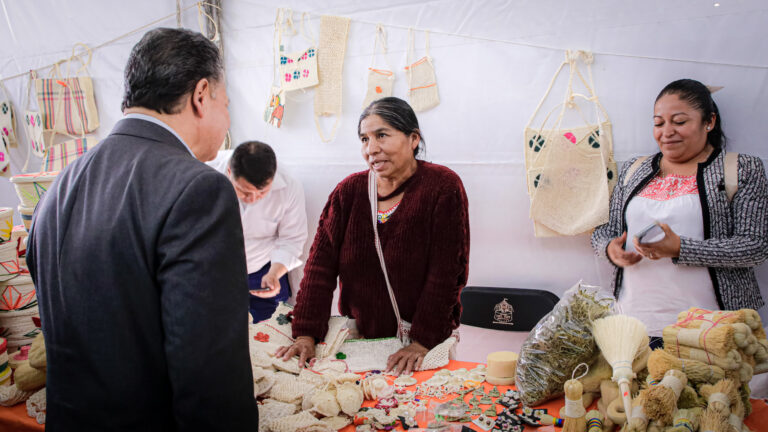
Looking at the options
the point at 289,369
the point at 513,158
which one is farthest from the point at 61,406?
the point at 513,158

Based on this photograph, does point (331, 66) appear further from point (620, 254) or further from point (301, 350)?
point (620, 254)

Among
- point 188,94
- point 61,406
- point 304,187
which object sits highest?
point 188,94

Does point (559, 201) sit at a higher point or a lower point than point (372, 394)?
higher

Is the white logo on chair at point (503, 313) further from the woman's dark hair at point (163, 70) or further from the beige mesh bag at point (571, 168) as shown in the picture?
the woman's dark hair at point (163, 70)

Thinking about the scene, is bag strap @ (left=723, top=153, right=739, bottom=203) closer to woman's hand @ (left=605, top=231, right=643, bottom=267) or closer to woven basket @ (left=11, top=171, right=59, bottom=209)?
woman's hand @ (left=605, top=231, right=643, bottom=267)

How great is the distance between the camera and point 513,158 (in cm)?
283

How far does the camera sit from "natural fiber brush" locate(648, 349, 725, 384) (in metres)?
1.14

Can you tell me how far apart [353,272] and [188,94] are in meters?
1.17

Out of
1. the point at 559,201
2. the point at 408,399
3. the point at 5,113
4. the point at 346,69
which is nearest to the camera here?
the point at 408,399

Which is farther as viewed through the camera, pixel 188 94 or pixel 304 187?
pixel 304 187

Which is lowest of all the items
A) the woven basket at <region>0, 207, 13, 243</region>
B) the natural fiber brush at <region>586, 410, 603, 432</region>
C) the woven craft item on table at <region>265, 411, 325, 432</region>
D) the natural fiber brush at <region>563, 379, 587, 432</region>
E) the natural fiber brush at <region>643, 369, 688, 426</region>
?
the woven craft item on table at <region>265, 411, 325, 432</region>

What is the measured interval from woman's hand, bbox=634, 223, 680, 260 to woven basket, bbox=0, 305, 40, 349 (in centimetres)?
268

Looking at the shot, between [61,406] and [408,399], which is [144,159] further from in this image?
[408,399]

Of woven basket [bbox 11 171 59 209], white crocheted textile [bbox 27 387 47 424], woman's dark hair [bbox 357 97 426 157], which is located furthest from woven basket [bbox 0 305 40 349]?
woman's dark hair [bbox 357 97 426 157]
